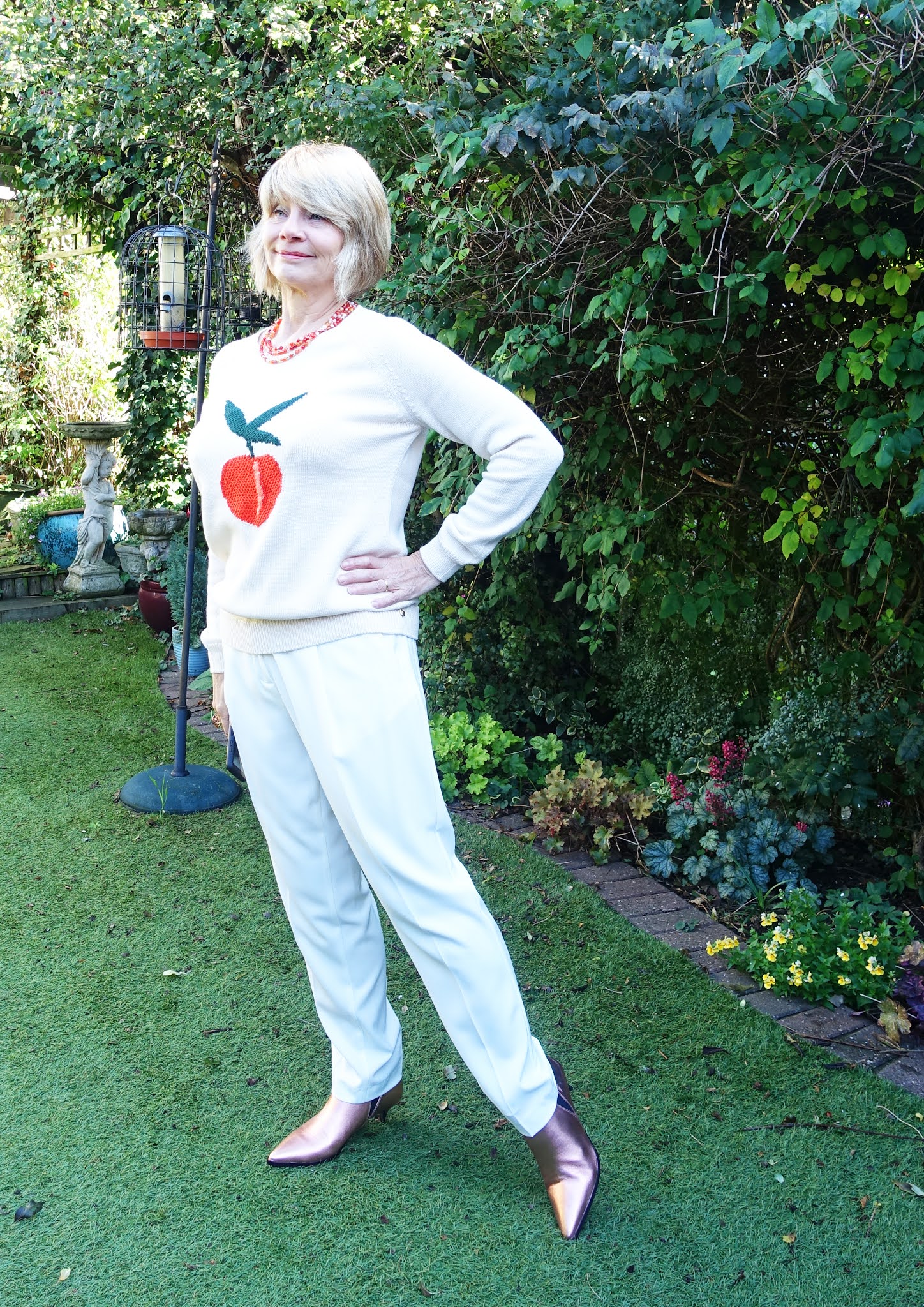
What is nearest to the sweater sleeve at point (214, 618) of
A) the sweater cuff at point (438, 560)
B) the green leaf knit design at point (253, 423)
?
the green leaf knit design at point (253, 423)

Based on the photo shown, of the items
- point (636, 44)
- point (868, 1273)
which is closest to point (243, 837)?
point (868, 1273)

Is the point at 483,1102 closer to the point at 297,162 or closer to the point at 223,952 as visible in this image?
the point at 223,952

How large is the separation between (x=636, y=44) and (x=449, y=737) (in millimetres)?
2484

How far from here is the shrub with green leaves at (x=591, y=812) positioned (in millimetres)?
3596

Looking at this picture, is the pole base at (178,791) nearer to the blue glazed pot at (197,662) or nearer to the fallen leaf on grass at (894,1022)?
the blue glazed pot at (197,662)

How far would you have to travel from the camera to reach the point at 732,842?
3268 millimetres

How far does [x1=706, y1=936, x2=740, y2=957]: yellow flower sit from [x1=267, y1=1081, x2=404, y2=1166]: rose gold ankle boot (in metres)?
1.01

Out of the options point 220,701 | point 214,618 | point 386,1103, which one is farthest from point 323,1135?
point 214,618

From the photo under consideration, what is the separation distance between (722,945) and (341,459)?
5.64ft

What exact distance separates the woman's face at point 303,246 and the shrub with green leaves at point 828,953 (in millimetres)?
1911

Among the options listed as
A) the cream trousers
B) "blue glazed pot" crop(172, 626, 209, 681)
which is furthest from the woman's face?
"blue glazed pot" crop(172, 626, 209, 681)

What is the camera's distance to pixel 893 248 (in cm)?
238

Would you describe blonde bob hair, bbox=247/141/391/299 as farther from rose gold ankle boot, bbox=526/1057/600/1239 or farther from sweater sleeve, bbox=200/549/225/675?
rose gold ankle boot, bbox=526/1057/600/1239

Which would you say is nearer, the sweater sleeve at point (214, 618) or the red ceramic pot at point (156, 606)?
the sweater sleeve at point (214, 618)
